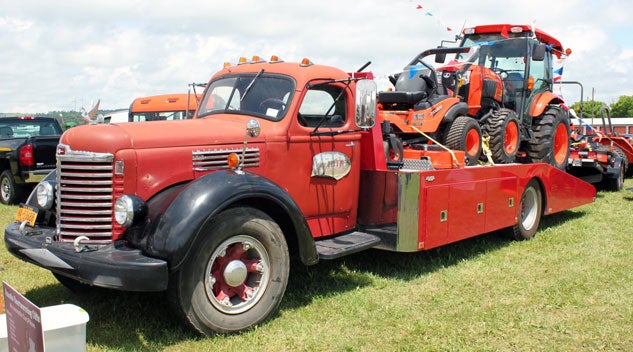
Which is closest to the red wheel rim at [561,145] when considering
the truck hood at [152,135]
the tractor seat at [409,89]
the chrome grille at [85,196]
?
the tractor seat at [409,89]

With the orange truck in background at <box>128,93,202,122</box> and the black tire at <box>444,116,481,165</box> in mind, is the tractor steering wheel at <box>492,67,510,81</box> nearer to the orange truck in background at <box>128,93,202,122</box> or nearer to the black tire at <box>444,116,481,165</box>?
the black tire at <box>444,116,481,165</box>

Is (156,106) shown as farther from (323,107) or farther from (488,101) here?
(323,107)

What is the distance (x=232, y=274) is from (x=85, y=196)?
117 cm

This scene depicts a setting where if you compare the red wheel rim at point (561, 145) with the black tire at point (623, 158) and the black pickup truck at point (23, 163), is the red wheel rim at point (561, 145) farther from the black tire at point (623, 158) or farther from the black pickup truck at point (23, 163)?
the black pickup truck at point (23, 163)

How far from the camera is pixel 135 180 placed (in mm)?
4191

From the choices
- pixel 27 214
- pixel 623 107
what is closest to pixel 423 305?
pixel 27 214

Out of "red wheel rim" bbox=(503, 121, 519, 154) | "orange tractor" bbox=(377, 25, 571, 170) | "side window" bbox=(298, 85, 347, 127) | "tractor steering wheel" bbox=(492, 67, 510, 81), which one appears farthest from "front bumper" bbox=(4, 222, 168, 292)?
"tractor steering wheel" bbox=(492, 67, 510, 81)

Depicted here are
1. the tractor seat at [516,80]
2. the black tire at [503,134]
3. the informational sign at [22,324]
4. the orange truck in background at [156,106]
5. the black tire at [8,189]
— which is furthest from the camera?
the orange truck in background at [156,106]

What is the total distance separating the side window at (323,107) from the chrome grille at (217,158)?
2.01ft

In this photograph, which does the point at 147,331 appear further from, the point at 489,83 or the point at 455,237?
the point at 489,83

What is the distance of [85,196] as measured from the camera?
4141mm

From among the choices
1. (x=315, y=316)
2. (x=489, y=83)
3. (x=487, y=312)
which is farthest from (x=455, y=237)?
(x=489, y=83)

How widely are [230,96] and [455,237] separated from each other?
9.03 ft

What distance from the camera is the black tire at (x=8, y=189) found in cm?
1082
